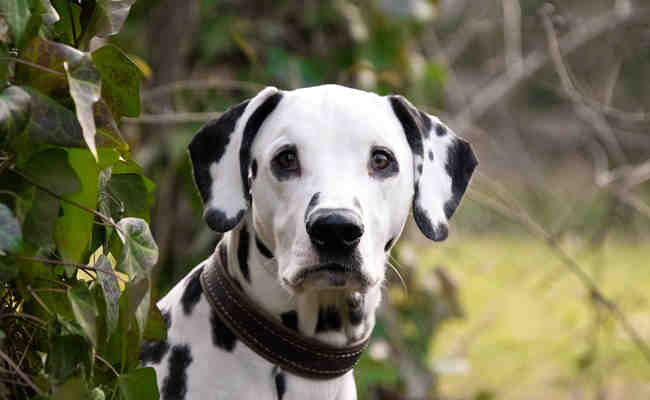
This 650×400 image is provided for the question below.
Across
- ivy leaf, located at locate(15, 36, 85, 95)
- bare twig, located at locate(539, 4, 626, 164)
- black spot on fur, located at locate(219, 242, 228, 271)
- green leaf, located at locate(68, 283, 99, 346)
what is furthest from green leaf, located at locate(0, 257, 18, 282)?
bare twig, located at locate(539, 4, 626, 164)

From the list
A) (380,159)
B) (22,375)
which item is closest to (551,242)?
(380,159)

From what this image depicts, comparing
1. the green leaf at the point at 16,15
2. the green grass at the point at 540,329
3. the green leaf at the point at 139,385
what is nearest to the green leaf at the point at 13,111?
the green leaf at the point at 16,15

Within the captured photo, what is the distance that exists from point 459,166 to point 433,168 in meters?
0.10

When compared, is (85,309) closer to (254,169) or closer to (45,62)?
(45,62)

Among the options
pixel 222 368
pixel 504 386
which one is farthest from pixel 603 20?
pixel 222 368

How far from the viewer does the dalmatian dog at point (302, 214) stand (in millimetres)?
2459

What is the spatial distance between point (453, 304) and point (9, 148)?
13.4 feet

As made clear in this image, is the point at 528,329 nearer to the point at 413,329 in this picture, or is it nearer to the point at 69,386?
the point at 413,329

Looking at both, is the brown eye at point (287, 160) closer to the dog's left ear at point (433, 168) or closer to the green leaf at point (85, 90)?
the dog's left ear at point (433, 168)

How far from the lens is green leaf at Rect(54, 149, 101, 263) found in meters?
2.02

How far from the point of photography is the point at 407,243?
220 inches

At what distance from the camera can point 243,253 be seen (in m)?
2.72

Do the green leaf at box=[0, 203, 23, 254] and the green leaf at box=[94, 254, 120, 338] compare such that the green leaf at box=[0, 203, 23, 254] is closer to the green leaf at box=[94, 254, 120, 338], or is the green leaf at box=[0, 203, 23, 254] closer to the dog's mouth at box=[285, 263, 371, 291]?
the green leaf at box=[94, 254, 120, 338]

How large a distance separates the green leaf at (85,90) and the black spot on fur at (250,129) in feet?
2.69
